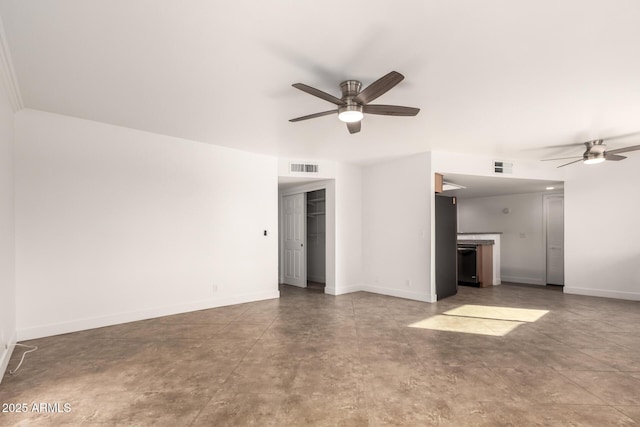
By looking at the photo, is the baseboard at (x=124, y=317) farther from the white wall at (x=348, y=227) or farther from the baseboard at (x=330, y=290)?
the white wall at (x=348, y=227)

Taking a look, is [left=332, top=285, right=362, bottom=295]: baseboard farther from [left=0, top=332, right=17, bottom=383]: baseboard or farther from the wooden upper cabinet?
[left=0, top=332, right=17, bottom=383]: baseboard

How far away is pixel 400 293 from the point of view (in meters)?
6.37

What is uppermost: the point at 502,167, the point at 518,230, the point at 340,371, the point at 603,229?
the point at 502,167

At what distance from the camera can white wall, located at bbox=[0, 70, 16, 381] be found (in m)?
3.12

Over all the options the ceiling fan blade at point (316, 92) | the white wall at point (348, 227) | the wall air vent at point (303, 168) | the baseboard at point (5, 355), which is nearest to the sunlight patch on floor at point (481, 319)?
the white wall at point (348, 227)

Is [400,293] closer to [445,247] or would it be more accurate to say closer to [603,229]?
[445,247]

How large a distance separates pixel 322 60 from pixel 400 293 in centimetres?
474

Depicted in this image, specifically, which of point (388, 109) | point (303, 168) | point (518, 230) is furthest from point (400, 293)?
point (518, 230)

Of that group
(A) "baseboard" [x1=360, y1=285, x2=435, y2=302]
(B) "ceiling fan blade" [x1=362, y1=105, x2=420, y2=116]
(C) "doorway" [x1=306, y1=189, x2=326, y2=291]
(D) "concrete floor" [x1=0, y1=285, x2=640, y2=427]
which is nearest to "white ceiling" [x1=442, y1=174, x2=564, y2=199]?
(A) "baseboard" [x1=360, y1=285, x2=435, y2=302]

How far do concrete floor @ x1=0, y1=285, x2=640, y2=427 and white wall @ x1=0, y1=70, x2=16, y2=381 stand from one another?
0.86 ft

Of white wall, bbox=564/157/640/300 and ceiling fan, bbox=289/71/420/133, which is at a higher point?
ceiling fan, bbox=289/71/420/133

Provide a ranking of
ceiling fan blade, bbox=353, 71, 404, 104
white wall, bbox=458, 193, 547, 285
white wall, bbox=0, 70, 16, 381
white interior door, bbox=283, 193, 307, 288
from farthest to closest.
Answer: white wall, bbox=458, 193, 547, 285
white interior door, bbox=283, 193, 307, 288
white wall, bbox=0, 70, 16, 381
ceiling fan blade, bbox=353, 71, 404, 104

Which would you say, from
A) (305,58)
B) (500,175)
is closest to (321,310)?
(305,58)

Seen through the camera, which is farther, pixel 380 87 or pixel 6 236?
pixel 6 236
